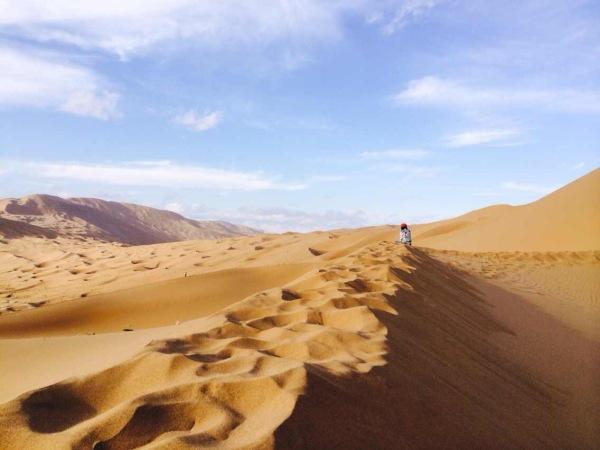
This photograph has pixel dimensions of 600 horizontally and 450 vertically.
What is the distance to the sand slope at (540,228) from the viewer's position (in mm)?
18234

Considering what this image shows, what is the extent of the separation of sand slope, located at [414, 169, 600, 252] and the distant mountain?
65.1 ft

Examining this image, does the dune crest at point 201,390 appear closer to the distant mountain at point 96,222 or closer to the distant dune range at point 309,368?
the distant dune range at point 309,368

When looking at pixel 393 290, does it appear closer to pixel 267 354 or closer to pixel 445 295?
pixel 445 295

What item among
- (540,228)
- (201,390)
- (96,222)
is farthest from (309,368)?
(96,222)

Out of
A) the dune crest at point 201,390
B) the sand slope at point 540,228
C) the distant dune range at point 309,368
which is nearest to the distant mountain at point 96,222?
the sand slope at point 540,228

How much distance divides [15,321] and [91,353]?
3223mm

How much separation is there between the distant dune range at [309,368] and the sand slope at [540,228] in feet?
36.4

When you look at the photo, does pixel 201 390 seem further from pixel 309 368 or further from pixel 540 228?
pixel 540 228

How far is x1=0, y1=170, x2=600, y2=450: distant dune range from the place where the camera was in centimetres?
183

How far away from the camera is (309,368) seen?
2203 mm

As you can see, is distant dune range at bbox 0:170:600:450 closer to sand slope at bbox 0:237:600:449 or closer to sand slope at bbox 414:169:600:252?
sand slope at bbox 0:237:600:449

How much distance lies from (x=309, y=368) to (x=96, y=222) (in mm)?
47247

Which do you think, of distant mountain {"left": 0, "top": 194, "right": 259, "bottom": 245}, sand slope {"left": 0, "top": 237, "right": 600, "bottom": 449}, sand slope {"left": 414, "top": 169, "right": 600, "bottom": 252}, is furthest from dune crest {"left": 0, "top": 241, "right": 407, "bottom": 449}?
distant mountain {"left": 0, "top": 194, "right": 259, "bottom": 245}

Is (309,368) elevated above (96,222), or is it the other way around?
(96,222)
